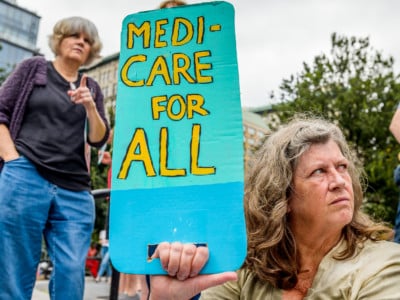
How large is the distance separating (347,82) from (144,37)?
1440 cm

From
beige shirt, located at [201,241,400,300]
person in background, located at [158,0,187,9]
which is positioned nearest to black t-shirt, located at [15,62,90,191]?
person in background, located at [158,0,187,9]

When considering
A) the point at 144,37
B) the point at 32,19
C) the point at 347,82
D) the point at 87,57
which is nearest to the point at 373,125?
the point at 347,82

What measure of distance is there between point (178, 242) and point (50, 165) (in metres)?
1.15

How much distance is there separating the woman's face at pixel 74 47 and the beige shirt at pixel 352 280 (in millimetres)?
1323

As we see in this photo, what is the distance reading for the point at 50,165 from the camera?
203 centimetres

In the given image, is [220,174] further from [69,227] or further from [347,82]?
[347,82]

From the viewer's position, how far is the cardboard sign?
42.0 inches

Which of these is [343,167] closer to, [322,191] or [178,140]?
[322,191]

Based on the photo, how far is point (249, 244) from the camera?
164 centimetres

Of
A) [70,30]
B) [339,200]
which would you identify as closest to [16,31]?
[70,30]

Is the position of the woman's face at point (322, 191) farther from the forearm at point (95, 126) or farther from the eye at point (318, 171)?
the forearm at point (95, 126)

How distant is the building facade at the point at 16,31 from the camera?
57.7 meters

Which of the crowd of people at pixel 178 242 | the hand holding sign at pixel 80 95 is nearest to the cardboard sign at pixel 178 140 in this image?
the crowd of people at pixel 178 242

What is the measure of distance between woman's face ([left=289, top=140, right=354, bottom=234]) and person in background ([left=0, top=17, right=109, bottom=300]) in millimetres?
938
